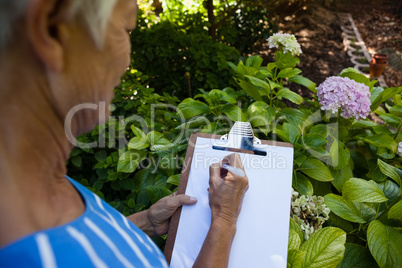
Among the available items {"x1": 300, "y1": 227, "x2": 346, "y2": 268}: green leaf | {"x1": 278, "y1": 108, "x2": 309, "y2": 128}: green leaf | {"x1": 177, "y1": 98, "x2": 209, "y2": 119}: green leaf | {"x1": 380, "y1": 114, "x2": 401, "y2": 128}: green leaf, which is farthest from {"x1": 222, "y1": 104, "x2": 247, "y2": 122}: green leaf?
{"x1": 380, "y1": 114, "x2": 401, "y2": 128}: green leaf

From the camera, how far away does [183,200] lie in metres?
1.08

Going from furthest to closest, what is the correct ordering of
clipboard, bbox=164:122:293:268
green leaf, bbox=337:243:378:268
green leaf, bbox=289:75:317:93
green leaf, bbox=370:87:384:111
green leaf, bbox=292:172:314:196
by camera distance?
green leaf, bbox=289:75:317:93 < green leaf, bbox=370:87:384:111 < green leaf, bbox=292:172:314:196 < green leaf, bbox=337:243:378:268 < clipboard, bbox=164:122:293:268

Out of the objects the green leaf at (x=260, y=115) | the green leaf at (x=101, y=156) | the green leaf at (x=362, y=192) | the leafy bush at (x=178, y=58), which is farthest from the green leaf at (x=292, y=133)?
the leafy bush at (x=178, y=58)

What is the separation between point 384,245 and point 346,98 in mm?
693

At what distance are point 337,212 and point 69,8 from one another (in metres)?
1.30

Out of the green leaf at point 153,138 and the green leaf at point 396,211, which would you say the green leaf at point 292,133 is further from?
the green leaf at point 153,138

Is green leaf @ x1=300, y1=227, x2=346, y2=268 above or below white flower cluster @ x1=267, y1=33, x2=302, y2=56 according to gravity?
below

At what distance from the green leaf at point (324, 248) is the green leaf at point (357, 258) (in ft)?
0.78

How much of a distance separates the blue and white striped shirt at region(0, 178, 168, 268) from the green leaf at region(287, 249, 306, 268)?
0.52 m

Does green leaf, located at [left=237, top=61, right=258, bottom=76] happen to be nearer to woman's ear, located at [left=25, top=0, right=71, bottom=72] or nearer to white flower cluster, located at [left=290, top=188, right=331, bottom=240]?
white flower cluster, located at [left=290, top=188, right=331, bottom=240]

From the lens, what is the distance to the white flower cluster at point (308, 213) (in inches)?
51.6

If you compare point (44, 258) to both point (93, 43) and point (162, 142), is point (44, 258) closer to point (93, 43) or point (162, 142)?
point (93, 43)

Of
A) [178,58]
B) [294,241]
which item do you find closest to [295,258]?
[294,241]

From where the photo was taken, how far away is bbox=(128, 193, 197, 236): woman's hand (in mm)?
1087
